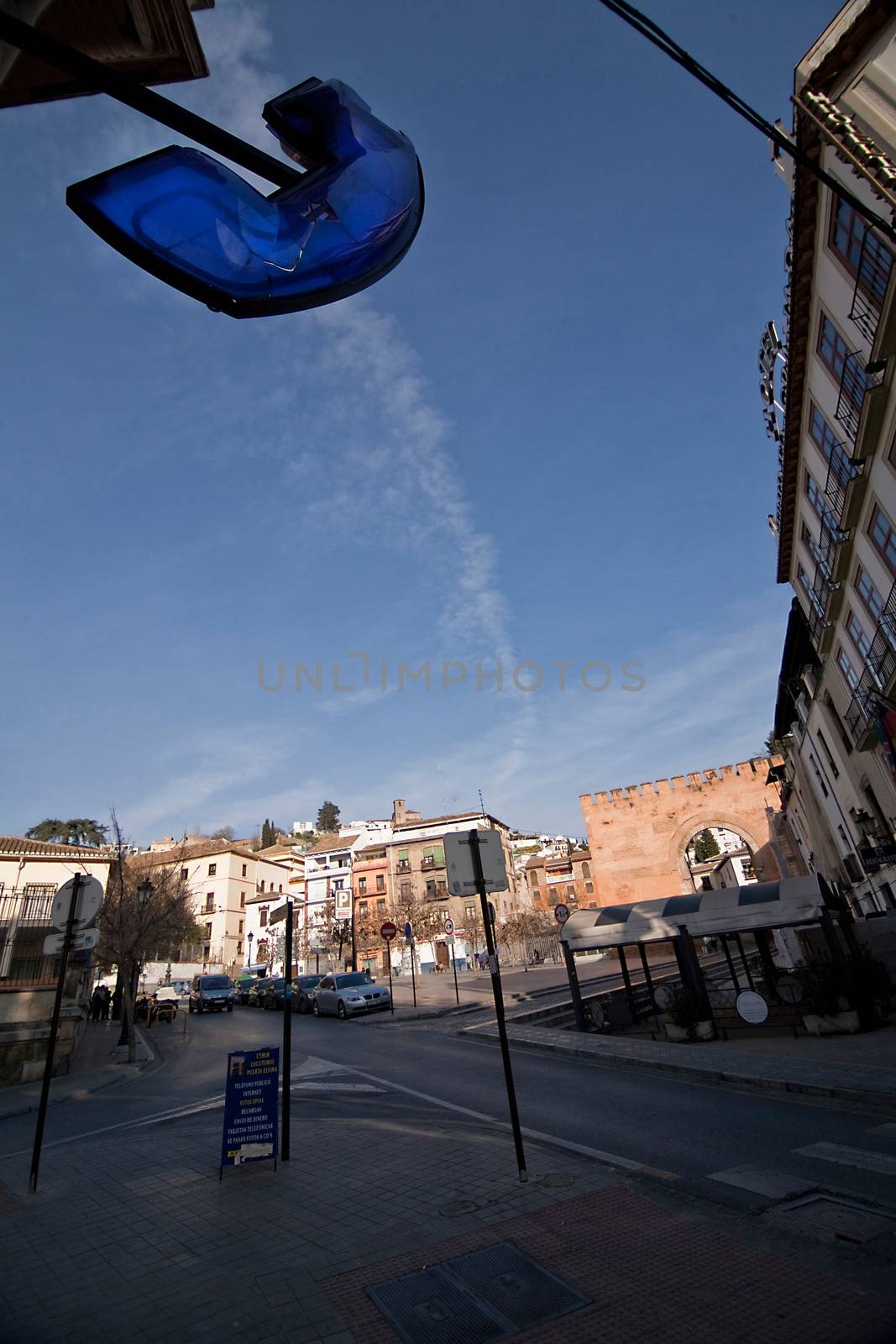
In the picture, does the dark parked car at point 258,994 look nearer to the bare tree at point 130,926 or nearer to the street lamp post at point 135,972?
the bare tree at point 130,926

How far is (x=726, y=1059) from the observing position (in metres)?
11.2

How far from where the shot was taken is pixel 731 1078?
388 inches

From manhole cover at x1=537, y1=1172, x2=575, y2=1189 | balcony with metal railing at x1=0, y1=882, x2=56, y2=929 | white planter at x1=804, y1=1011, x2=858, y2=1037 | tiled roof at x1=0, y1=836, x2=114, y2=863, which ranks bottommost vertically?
manhole cover at x1=537, y1=1172, x2=575, y2=1189

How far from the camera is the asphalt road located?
19.6 feet

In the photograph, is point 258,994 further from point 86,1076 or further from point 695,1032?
point 695,1032

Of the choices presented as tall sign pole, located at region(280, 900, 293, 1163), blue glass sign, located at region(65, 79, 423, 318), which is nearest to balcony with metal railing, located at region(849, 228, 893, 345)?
blue glass sign, located at region(65, 79, 423, 318)

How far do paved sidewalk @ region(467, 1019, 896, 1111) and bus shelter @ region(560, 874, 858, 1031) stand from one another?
1714 mm

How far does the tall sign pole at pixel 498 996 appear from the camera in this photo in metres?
5.67

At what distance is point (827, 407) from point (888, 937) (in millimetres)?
13390

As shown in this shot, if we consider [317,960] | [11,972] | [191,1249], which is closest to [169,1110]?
[191,1249]

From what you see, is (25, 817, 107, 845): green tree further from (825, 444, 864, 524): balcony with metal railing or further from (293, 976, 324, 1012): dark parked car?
(825, 444, 864, 524): balcony with metal railing

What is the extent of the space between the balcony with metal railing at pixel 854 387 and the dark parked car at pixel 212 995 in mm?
33017

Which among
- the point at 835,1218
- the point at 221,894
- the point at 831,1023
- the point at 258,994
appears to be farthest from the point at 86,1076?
the point at 221,894

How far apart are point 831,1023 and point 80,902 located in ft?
44.1
